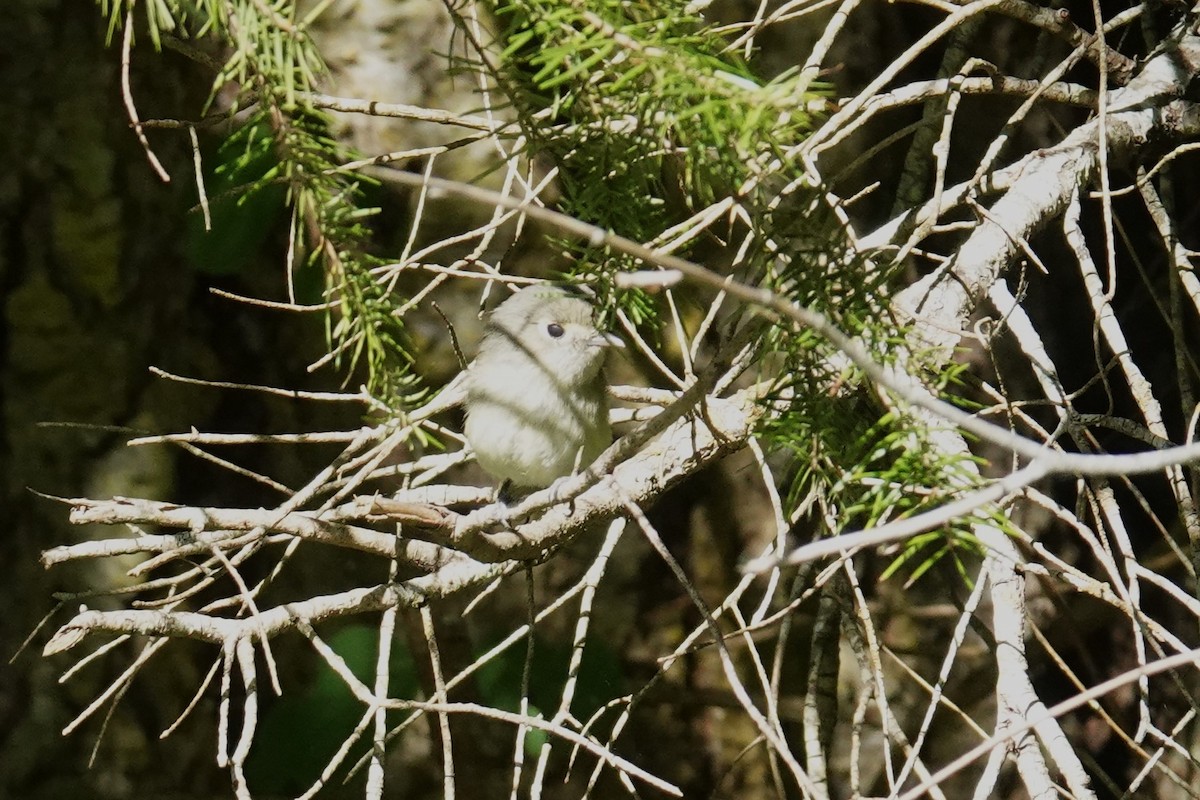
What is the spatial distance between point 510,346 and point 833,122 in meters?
1.21

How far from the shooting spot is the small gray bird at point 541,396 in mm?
2510

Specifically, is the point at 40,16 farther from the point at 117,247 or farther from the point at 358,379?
the point at 358,379

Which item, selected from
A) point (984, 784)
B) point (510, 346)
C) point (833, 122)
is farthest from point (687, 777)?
point (833, 122)

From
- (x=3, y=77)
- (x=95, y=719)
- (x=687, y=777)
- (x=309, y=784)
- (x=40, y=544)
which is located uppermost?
(x=3, y=77)

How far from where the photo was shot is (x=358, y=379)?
124 inches

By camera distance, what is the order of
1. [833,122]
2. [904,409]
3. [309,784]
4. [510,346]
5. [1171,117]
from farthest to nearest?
1. [309,784]
2. [510,346]
3. [1171,117]
4. [833,122]
5. [904,409]

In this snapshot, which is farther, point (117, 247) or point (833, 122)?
point (117, 247)

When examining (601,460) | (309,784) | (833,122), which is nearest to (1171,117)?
(833,122)

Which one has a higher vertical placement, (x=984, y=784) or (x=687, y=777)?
(x=984, y=784)

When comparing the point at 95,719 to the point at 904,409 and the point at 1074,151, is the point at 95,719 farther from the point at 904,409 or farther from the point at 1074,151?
the point at 1074,151

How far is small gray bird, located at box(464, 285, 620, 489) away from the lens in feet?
8.23

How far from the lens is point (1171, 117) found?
A: 2.21 m

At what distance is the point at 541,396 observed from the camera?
8.47 feet

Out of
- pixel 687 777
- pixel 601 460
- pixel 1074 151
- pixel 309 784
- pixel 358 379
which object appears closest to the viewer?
pixel 601 460
